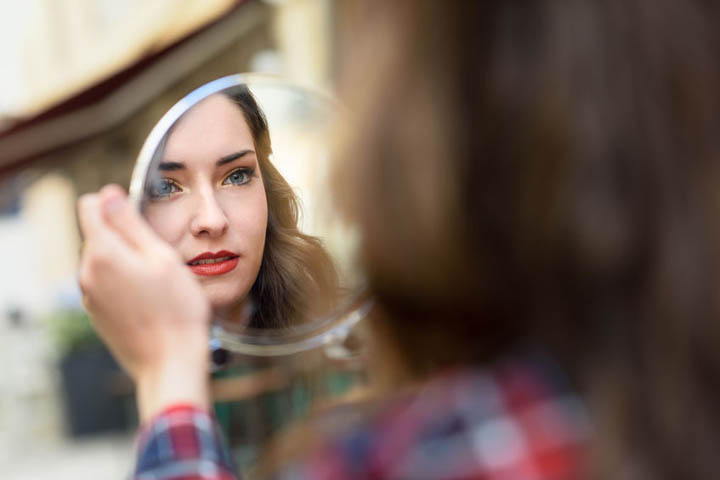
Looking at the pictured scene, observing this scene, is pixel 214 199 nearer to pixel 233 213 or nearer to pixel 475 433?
pixel 233 213

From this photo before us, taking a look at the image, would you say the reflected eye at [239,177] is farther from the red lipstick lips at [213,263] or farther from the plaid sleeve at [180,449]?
the plaid sleeve at [180,449]

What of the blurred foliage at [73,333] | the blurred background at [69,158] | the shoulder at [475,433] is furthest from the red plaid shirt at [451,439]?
the blurred foliage at [73,333]

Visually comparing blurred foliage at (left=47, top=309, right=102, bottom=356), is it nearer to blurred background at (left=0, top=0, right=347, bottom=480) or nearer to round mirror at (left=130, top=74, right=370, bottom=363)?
blurred background at (left=0, top=0, right=347, bottom=480)

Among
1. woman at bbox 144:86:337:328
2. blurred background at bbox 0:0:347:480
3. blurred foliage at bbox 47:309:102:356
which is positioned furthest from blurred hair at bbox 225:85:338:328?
blurred foliage at bbox 47:309:102:356

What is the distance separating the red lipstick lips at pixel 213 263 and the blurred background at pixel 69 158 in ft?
1.90

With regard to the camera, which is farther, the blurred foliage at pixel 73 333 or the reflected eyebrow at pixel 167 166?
the blurred foliage at pixel 73 333

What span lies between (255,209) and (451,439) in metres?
0.22

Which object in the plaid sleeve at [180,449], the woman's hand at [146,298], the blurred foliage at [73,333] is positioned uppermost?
the woman's hand at [146,298]

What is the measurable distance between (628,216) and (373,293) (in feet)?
0.61

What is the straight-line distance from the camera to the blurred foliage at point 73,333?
3.56 metres

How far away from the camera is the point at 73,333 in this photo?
11.7 ft

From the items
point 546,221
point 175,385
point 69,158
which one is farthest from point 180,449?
point 69,158

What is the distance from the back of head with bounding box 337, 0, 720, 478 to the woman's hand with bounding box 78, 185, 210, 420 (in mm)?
136

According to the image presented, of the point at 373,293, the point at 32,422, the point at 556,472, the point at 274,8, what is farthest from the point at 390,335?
the point at 32,422
